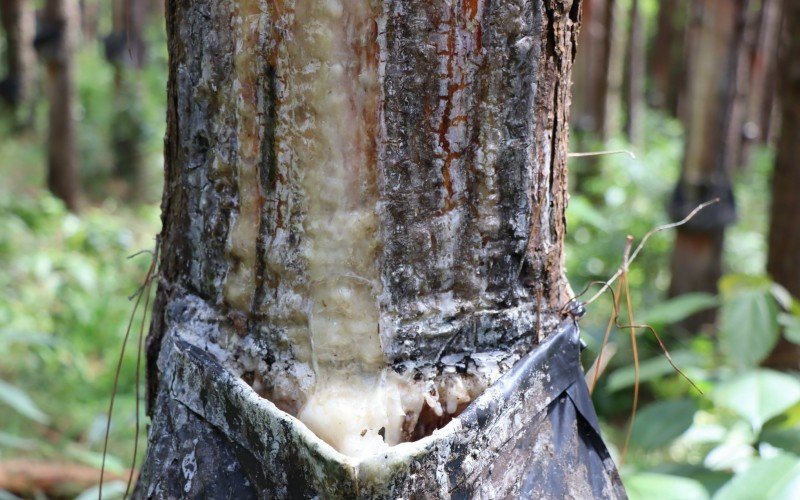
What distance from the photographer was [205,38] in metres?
0.78

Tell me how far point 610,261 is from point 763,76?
7.04 m

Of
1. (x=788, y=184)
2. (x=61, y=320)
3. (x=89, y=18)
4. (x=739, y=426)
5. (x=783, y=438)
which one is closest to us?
(x=783, y=438)

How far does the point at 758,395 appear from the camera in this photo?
1.50m

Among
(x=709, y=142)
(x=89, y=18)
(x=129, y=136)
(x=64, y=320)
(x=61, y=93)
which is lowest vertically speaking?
(x=64, y=320)

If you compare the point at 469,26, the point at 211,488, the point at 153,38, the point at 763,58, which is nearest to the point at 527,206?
the point at 469,26

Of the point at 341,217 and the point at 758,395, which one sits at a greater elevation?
the point at 341,217

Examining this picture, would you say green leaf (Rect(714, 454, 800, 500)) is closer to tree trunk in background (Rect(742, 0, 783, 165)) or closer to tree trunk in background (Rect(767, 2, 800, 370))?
tree trunk in background (Rect(767, 2, 800, 370))

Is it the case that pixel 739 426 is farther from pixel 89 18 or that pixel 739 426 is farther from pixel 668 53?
pixel 89 18

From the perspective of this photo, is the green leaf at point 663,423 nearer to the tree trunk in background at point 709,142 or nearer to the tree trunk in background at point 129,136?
the tree trunk in background at point 709,142

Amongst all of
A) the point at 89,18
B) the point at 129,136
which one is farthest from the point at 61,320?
the point at 89,18

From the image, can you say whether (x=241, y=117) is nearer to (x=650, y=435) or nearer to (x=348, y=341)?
(x=348, y=341)

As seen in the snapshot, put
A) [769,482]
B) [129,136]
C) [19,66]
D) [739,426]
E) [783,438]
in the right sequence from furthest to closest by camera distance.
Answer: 1. [19,66]
2. [129,136]
3. [739,426]
4. [783,438]
5. [769,482]

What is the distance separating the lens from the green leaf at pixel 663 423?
1586 millimetres

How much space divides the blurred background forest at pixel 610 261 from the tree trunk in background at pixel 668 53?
74.1 inches
